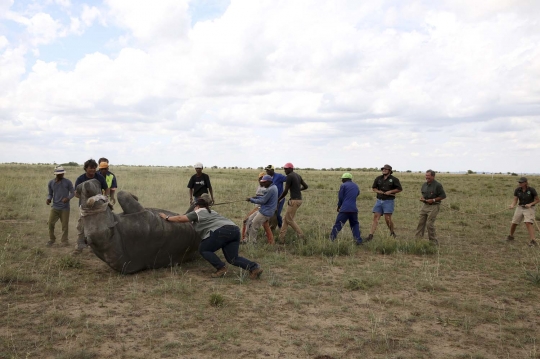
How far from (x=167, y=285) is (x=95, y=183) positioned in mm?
2220

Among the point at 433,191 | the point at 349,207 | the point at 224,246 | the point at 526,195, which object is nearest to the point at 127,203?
→ the point at 224,246

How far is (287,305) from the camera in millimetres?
6137

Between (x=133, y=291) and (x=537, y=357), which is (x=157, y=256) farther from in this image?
(x=537, y=357)

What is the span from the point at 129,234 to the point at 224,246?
1.65m

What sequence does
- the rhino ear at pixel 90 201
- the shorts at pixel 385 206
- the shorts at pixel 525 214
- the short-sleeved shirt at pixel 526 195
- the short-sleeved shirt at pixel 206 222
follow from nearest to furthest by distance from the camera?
the rhino ear at pixel 90 201 < the short-sleeved shirt at pixel 206 222 < the shorts at pixel 385 206 < the shorts at pixel 525 214 < the short-sleeved shirt at pixel 526 195

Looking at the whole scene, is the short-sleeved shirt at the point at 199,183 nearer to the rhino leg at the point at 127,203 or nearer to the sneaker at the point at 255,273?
the rhino leg at the point at 127,203

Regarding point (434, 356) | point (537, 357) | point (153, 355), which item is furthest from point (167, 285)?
point (537, 357)

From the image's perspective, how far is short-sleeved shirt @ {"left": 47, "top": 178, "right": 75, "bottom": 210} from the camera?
30.0ft

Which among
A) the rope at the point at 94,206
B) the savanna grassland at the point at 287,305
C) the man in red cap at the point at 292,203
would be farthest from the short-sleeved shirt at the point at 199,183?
the rope at the point at 94,206

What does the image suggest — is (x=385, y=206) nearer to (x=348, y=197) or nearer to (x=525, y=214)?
(x=348, y=197)

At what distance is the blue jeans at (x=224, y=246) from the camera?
7.17 m

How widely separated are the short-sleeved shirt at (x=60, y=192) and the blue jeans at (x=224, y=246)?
3.82m

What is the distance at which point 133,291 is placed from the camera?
6.42 metres

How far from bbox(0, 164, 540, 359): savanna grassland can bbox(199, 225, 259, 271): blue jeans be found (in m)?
0.24
